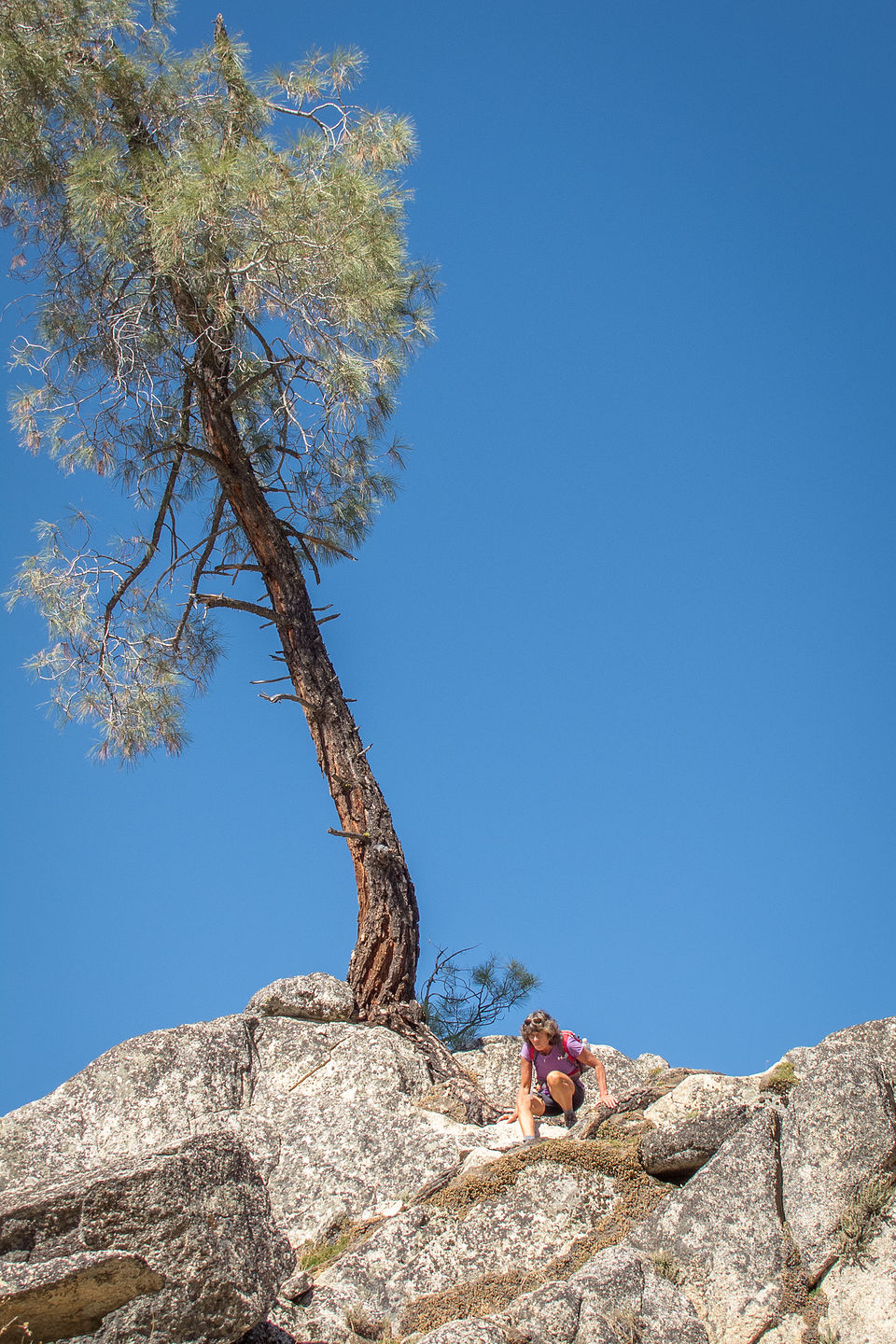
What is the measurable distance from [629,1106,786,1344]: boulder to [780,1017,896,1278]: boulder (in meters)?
0.10

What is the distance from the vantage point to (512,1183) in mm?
5246

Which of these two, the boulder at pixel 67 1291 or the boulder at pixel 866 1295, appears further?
the boulder at pixel 866 1295

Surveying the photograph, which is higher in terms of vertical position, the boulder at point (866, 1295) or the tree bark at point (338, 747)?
the tree bark at point (338, 747)

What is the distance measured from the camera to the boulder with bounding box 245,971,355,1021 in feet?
26.0

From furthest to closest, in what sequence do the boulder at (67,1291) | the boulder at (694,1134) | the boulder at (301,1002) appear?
1. the boulder at (301,1002)
2. the boulder at (694,1134)
3. the boulder at (67,1291)

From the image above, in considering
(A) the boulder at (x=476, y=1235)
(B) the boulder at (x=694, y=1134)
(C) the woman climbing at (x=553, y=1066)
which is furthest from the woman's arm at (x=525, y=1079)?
(B) the boulder at (x=694, y=1134)

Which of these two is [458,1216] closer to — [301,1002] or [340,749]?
[301,1002]

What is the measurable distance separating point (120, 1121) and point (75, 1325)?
357cm

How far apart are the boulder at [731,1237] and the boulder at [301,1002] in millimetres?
3722

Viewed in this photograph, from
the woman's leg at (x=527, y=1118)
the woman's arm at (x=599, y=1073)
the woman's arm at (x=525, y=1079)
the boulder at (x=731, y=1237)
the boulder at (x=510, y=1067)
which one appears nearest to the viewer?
the boulder at (x=731, y=1237)

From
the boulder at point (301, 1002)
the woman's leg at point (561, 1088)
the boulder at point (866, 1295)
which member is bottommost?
the boulder at point (866, 1295)

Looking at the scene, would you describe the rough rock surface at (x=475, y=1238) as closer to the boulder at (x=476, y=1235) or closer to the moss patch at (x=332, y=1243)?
the boulder at (x=476, y=1235)

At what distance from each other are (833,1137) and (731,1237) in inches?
24.6

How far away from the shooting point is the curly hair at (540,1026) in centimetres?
615
